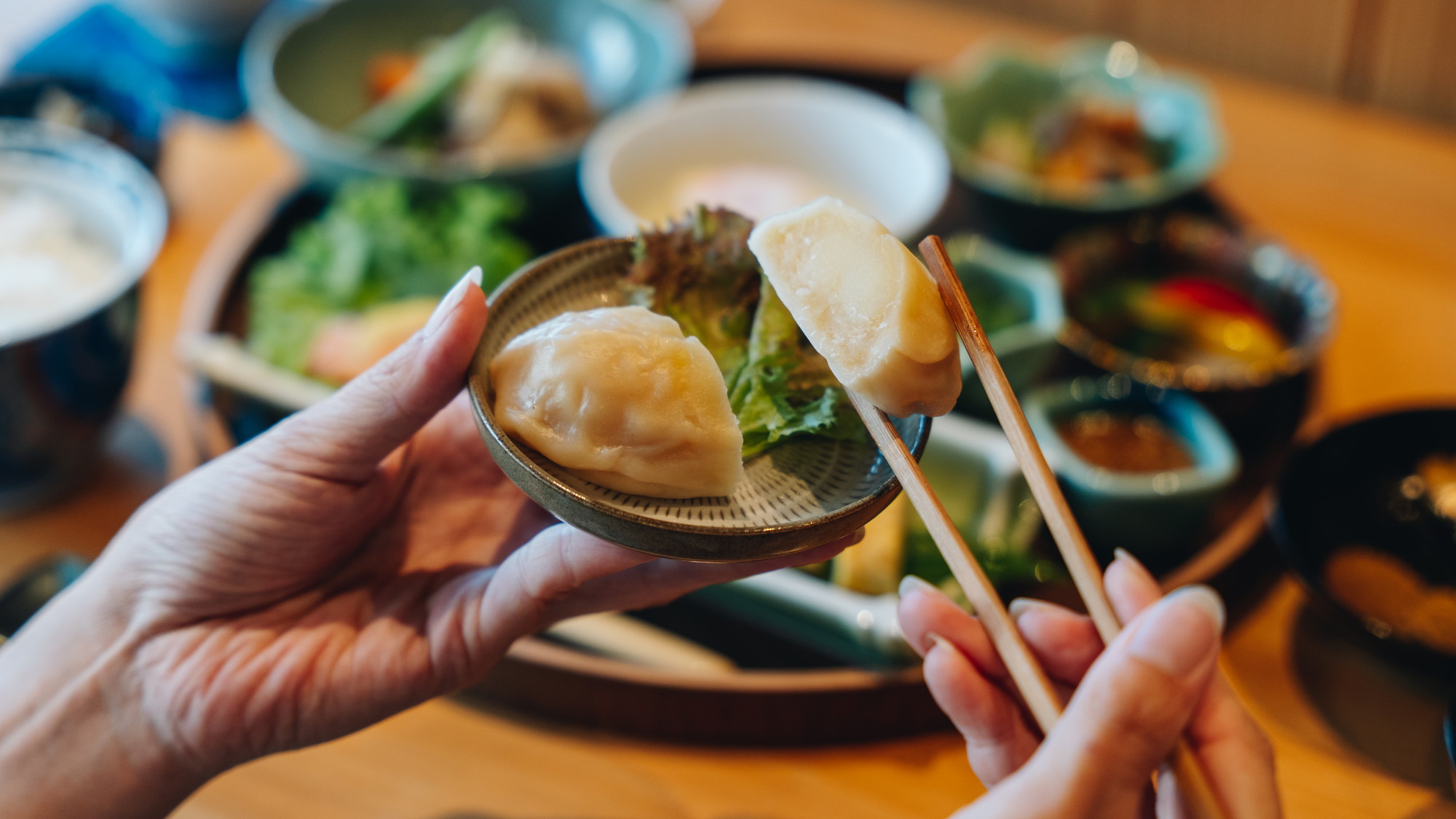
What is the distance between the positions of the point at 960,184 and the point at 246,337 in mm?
1669

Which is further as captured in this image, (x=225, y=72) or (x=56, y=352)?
(x=225, y=72)

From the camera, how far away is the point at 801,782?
150cm

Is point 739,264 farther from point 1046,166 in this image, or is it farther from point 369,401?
point 1046,166

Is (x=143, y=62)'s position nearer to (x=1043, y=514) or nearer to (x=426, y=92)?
(x=426, y=92)

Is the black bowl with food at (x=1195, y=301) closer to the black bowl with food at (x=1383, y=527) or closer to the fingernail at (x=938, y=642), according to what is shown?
the black bowl with food at (x=1383, y=527)

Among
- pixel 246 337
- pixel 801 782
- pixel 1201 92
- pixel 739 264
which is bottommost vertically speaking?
pixel 801 782

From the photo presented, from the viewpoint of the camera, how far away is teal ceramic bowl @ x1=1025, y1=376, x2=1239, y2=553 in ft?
5.43

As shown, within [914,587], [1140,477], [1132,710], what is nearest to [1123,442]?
[1140,477]

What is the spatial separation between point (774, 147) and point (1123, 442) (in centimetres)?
112

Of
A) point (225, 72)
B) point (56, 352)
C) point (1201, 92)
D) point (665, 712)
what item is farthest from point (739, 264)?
point (225, 72)

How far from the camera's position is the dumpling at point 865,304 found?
1000mm

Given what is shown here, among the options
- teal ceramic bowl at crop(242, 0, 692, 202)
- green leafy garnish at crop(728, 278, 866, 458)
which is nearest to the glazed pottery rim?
teal ceramic bowl at crop(242, 0, 692, 202)

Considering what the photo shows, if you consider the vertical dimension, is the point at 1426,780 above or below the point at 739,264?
below

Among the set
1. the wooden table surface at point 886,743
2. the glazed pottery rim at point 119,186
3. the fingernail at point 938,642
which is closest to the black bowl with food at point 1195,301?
the wooden table surface at point 886,743
